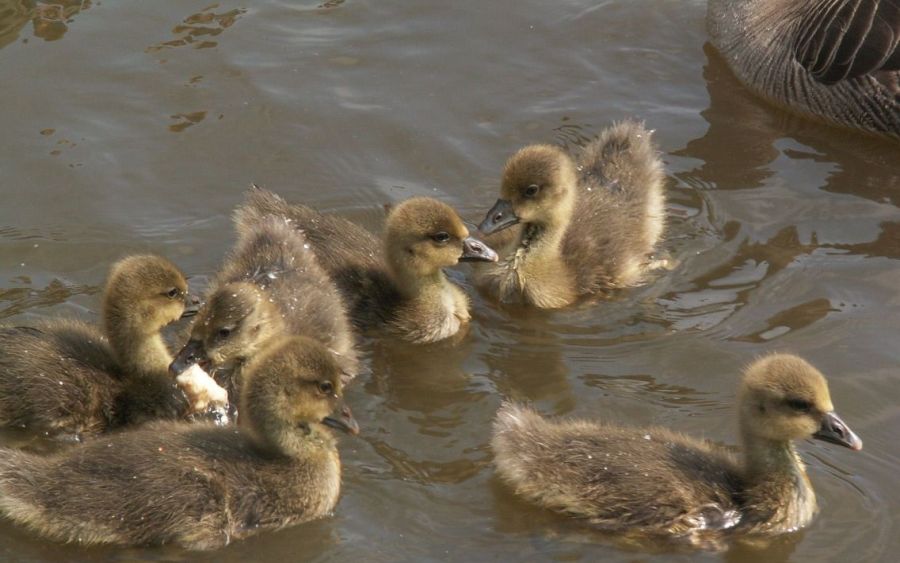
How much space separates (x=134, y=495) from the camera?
5.84 meters

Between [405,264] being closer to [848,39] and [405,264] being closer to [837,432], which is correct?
[837,432]

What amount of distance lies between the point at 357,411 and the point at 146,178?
2.68 metres

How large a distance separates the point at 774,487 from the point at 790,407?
36cm

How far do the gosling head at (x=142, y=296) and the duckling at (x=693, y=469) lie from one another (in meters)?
1.65

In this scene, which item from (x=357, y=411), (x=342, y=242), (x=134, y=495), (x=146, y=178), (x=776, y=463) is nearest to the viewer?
(x=134, y=495)

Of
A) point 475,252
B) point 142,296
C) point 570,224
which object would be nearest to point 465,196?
point 570,224

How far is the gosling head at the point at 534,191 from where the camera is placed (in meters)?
7.71

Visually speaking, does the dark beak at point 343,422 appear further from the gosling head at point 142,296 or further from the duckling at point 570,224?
the duckling at point 570,224

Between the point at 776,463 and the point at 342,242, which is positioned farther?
the point at 342,242

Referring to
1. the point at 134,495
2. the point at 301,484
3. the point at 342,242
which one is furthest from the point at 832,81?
the point at 134,495

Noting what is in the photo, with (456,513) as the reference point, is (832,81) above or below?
above

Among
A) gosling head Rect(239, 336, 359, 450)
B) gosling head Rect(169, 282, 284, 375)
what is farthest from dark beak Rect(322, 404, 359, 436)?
gosling head Rect(169, 282, 284, 375)

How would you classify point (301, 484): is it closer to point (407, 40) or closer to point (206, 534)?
point (206, 534)

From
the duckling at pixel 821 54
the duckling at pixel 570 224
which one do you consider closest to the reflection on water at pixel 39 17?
the duckling at pixel 570 224
